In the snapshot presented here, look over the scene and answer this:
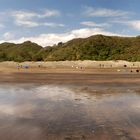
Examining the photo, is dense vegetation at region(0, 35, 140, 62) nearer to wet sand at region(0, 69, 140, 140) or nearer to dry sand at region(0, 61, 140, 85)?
dry sand at region(0, 61, 140, 85)

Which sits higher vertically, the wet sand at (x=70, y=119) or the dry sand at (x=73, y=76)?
Result: the dry sand at (x=73, y=76)

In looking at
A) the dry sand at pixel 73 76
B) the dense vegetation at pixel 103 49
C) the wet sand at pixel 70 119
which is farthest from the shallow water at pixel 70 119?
the dense vegetation at pixel 103 49

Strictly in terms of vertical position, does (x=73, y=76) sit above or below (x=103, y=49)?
below

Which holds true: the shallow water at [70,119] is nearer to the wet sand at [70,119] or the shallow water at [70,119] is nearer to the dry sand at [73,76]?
the wet sand at [70,119]

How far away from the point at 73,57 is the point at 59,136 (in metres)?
130

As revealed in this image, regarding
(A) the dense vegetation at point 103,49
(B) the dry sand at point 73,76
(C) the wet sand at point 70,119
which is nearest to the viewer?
(C) the wet sand at point 70,119

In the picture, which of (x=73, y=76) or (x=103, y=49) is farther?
(x=103, y=49)

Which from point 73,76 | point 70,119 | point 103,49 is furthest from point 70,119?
point 103,49

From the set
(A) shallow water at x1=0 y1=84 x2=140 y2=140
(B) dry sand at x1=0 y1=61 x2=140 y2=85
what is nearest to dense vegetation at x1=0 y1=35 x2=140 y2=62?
(B) dry sand at x1=0 y1=61 x2=140 y2=85

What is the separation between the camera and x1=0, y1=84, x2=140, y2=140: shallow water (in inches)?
482

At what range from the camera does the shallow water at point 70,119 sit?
12.2m

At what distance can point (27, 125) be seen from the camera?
45.5 feet

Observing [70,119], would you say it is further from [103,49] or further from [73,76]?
[103,49]

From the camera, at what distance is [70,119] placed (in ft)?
49.9
